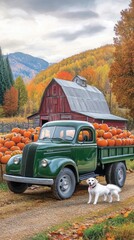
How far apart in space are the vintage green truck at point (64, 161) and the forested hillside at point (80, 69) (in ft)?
304

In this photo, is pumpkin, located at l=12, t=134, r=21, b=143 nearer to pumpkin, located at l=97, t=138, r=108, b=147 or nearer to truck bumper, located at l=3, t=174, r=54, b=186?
pumpkin, located at l=97, t=138, r=108, b=147

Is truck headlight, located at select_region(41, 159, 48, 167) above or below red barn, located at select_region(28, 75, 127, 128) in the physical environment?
below

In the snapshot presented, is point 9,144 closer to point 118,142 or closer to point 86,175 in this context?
point 86,175

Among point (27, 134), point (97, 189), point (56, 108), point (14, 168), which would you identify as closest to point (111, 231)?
point (97, 189)

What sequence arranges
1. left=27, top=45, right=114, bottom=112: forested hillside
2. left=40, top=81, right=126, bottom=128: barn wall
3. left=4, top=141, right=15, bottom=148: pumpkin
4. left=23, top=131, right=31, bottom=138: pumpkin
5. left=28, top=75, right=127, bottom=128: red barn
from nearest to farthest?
left=4, top=141, right=15, bottom=148: pumpkin < left=23, top=131, right=31, bottom=138: pumpkin < left=28, top=75, right=127, bottom=128: red barn < left=40, top=81, right=126, bottom=128: barn wall < left=27, top=45, right=114, bottom=112: forested hillside

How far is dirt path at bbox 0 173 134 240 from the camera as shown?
705cm

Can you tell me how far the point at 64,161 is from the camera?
32.7 ft

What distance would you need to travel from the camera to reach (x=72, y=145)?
10.6m

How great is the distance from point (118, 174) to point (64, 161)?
113 inches

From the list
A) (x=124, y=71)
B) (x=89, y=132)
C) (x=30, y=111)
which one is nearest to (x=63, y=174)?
(x=89, y=132)

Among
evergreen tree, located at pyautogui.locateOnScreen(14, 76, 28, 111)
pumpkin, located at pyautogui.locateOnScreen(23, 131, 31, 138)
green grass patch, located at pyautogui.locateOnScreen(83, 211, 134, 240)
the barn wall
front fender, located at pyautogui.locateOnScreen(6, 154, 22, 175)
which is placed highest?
evergreen tree, located at pyautogui.locateOnScreen(14, 76, 28, 111)

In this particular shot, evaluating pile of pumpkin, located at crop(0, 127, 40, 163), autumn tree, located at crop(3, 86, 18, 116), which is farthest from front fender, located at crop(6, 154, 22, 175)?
autumn tree, located at crop(3, 86, 18, 116)

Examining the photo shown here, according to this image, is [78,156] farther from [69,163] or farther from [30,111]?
[30,111]

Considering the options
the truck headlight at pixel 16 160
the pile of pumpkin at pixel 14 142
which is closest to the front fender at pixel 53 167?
the truck headlight at pixel 16 160
